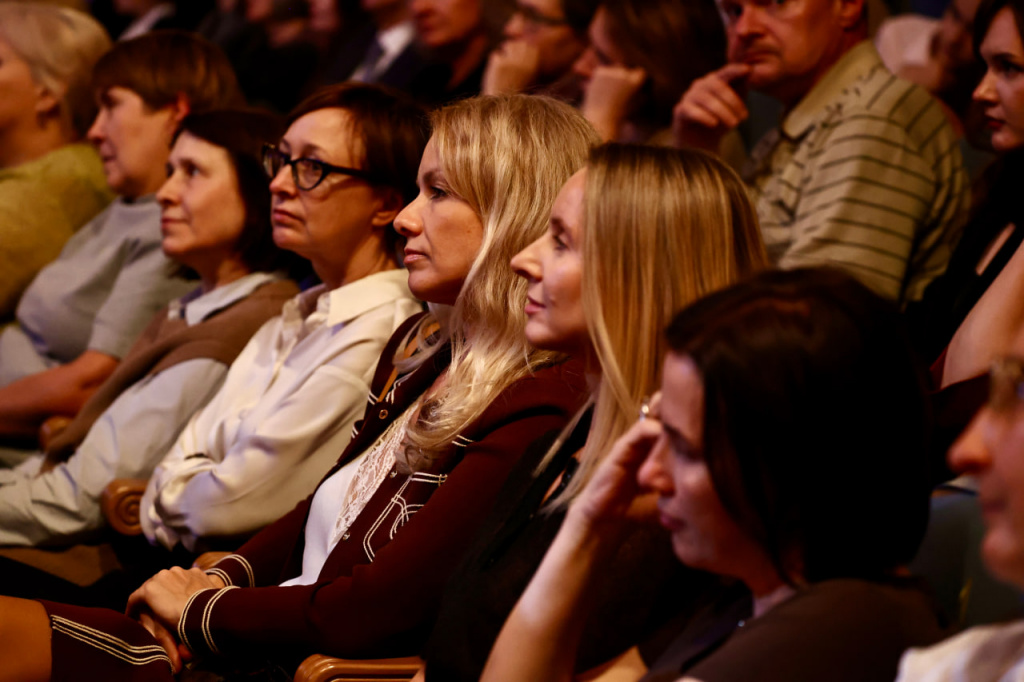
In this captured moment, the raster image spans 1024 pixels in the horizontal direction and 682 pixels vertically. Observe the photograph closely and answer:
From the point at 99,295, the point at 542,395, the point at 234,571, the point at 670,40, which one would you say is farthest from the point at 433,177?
the point at 99,295

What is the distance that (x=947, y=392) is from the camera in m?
1.64

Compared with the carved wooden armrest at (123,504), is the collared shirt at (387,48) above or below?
above

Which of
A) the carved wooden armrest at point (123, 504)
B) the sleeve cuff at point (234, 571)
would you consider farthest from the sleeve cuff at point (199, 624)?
the carved wooden armrest at point (123, 504)

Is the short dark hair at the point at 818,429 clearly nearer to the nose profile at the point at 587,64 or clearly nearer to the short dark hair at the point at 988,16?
the short dark hair at the point at 988,16

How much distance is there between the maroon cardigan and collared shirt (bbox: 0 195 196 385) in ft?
4.68

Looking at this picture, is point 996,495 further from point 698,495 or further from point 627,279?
point 627,279

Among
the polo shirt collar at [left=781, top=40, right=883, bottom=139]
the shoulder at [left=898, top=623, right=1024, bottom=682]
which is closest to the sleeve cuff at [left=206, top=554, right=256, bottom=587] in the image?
the shoulder at [left=898, top=623, right=1024, bottom=682]

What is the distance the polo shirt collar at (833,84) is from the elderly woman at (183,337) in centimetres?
122

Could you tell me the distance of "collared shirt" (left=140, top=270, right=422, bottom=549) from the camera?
7.34ft

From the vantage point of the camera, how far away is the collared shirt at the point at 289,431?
224 centimetres

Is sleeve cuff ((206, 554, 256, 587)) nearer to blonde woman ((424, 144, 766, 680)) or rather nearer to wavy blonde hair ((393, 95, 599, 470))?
wavy blonde hair ((393, 95, 599, 470))

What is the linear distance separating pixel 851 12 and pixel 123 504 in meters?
1.94

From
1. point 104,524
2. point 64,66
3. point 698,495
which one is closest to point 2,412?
point 104,524

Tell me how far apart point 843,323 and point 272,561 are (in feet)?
4.49
